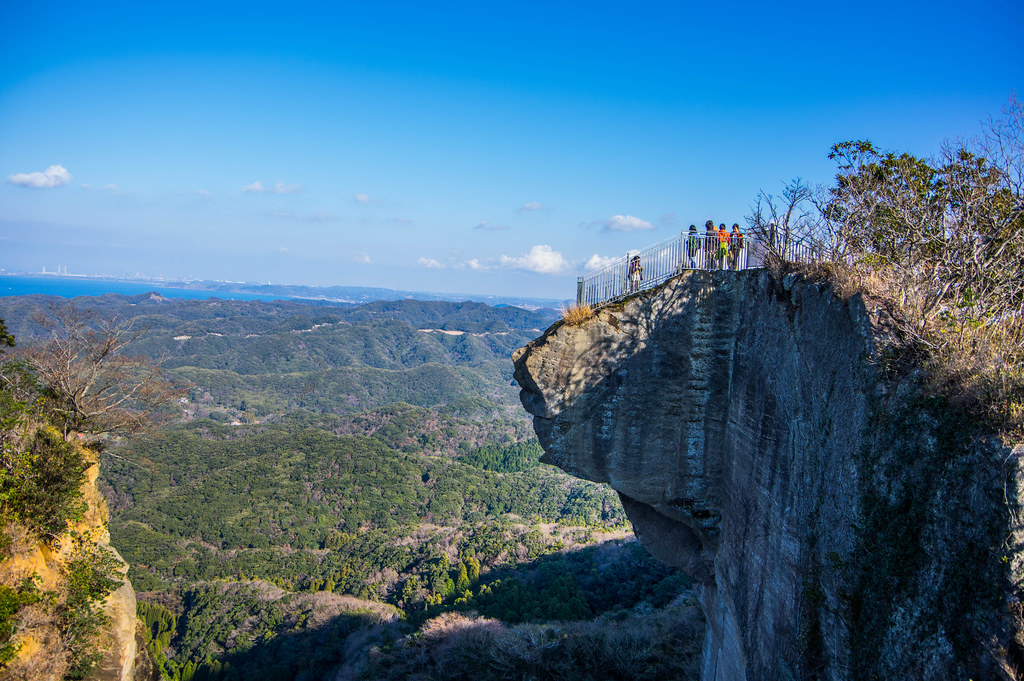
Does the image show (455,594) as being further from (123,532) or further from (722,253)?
(123,532)

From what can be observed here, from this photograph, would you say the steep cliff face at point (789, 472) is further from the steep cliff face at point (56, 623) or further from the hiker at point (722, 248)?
the steep cliff face at point (56, 623)

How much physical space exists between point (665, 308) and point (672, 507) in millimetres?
5471

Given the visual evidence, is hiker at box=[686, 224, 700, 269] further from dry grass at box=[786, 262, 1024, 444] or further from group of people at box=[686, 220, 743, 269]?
dry grass at box=[786, 262, 1024, 444]

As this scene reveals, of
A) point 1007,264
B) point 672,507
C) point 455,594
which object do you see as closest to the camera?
point 1007,264

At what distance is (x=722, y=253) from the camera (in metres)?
13.9

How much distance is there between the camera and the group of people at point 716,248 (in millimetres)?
14000

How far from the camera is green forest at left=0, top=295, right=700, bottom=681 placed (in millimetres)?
27234

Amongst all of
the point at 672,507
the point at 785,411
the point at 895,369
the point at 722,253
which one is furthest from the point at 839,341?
the point at 672,507

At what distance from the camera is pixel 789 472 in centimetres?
1046

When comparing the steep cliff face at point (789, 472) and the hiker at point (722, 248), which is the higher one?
the hiker at point (722, 248)

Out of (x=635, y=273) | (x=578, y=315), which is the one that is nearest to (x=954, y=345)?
(x=578, y=315)

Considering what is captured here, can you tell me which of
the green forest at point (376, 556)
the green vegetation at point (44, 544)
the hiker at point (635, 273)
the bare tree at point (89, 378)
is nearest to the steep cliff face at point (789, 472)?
the hiker at point (635, 273)

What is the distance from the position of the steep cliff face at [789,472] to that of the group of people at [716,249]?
75 centimetres

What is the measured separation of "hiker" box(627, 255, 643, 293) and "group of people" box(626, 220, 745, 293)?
1.40 m
